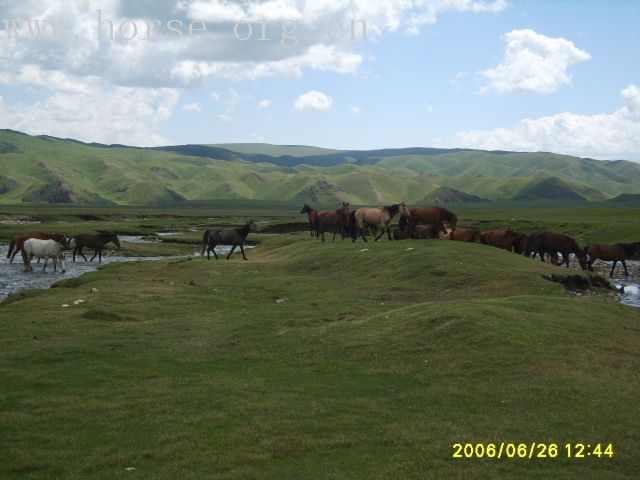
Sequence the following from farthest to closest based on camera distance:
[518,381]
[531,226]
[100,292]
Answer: [531,226] → [100,292] → [518,381]

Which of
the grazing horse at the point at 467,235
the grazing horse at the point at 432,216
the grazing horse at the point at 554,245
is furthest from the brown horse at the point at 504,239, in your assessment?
the grazing horse at the point at 432,216

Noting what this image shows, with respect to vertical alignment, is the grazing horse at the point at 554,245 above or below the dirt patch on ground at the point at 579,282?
above

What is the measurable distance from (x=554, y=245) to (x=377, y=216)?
11.3 m

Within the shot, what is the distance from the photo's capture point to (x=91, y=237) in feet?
162

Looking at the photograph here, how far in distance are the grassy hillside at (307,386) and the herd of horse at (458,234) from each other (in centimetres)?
1481

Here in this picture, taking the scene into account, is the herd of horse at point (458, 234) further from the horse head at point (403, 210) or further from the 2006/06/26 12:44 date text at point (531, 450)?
the 2006/06/26 12:44 date text at point (531, 450)

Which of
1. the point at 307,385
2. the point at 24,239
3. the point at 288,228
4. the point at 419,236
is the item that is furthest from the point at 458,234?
the point at 288,228

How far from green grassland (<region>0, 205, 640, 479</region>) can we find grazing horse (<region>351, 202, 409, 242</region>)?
1378 centimetres

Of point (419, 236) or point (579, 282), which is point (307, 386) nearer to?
point (579, 282)

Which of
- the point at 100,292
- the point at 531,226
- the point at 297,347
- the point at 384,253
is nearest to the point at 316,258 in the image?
the point at 384,253

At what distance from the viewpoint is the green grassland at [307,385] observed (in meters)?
9.90

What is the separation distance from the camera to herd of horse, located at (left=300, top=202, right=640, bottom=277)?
4031 centimetres

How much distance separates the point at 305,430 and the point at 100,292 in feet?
62.0

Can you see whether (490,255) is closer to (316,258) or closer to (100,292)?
(316,258)
